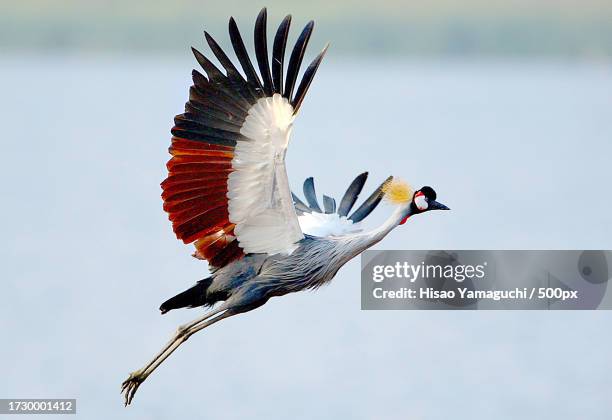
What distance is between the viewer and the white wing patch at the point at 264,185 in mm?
4910

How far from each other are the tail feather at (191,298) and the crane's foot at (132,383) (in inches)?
12.5

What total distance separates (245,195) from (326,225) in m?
0.66

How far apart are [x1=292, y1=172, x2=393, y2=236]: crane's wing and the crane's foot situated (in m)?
0.92

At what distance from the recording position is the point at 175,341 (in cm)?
523

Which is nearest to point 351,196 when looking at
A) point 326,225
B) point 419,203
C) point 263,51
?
point 326,225

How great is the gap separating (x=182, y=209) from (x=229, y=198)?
200 millimetres

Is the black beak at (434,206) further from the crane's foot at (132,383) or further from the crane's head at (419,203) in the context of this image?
the crane's foot at (132,383)

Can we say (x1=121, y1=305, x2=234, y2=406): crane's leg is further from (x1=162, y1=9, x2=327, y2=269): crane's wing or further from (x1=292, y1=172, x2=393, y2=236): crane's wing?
(x1=292, y1=172, x2=393, y2=236): crane's wing

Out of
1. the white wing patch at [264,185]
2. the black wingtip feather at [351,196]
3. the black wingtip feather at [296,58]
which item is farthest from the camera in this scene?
the black wingtip feather at [351,196]

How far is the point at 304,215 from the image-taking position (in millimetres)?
5703

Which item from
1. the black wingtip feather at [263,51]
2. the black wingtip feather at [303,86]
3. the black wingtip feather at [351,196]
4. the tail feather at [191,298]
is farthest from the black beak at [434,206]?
the tail feather at [191,298]

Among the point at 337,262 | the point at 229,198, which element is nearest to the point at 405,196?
the point at 337,262

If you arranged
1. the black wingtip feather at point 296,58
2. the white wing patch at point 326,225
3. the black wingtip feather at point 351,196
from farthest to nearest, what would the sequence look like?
the black wingtip feather at point 351,196, the white wing patch at point 326,225, the black wingtip feather at point 296,58

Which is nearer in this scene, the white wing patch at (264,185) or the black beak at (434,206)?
the white wing patch at (264,185)
